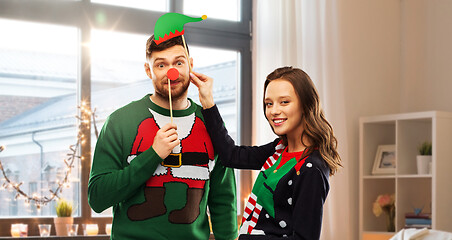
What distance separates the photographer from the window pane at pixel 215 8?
168 inches

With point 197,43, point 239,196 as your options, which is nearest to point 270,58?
point 197,43

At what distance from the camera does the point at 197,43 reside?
13.8 ft

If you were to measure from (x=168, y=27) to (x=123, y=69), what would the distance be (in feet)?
7.56

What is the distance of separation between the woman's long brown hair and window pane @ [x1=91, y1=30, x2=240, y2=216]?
7.50ft

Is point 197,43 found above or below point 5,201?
above

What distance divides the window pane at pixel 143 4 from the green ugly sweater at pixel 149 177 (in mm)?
2331

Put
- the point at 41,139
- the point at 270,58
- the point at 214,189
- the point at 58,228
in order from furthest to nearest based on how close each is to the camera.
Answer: the point at 270,58 < the point at 41,139 < the point at 58,228 < the point at 214,189

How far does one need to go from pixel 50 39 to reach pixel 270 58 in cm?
137

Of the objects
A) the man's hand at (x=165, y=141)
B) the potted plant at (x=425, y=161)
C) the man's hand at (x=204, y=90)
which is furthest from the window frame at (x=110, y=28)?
the man's hand at (x=165, y=141)

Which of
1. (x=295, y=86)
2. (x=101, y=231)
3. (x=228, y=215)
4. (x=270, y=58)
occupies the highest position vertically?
(x=270, y=58)

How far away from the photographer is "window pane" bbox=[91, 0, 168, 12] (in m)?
4.00

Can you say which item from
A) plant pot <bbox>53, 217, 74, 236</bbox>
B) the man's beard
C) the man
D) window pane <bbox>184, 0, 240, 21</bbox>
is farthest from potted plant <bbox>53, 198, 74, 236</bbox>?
the man's beard

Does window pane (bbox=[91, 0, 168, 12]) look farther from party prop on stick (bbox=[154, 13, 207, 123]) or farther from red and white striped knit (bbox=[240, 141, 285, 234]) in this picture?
red and white striped knit (bbox=[240, 141, 285, 234])

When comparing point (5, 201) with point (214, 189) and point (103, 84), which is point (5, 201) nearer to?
point (103, 84)
